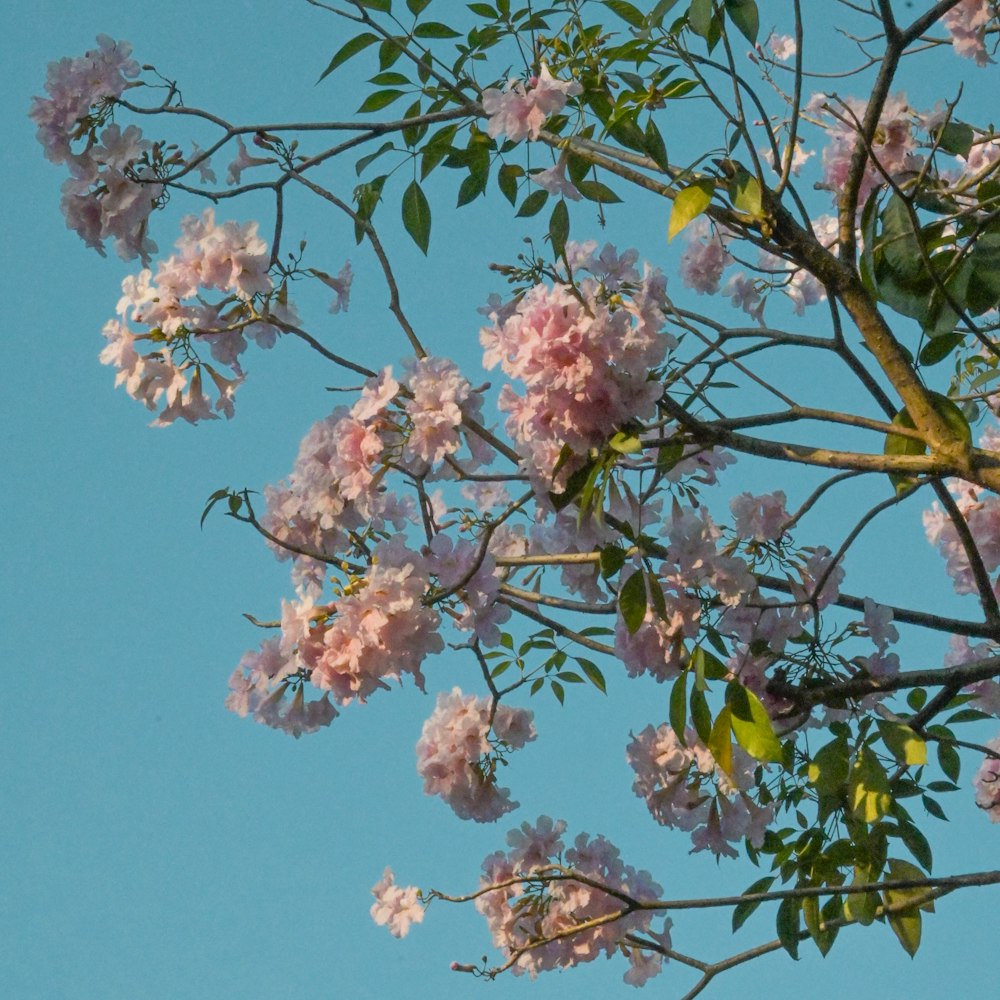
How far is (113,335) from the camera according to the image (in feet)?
8.31

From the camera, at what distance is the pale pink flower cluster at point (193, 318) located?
2.47m

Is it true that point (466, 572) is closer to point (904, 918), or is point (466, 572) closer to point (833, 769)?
point (833, 769)

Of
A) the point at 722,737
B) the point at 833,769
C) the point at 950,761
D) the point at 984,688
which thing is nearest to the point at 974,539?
the point at 984,688

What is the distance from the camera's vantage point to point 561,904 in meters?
3.08

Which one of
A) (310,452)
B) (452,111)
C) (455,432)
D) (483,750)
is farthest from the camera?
(483,750)

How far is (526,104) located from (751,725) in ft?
3.90

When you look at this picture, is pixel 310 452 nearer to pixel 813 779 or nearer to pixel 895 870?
pixel 813 779

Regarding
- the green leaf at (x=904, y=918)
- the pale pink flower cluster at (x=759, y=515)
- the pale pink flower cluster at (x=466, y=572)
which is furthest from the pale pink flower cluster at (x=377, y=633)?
the green leaf at (x=904, y=918)

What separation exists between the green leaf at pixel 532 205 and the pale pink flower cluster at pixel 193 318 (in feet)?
1.85

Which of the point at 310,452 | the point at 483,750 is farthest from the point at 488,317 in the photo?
the point at 483,750

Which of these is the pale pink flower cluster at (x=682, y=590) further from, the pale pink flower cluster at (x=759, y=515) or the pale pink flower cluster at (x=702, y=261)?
the pale pink flower cluster at (x=702, y=261)

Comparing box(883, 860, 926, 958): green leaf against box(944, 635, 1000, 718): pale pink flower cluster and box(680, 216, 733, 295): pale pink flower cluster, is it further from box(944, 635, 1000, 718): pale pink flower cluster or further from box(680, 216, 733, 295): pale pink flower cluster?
box(680, 216, 733, 295): pale pink flower cluster

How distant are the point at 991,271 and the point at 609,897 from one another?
1710 mm

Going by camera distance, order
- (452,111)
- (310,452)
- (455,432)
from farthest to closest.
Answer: (452,111)
(310,452)
(455,432)
